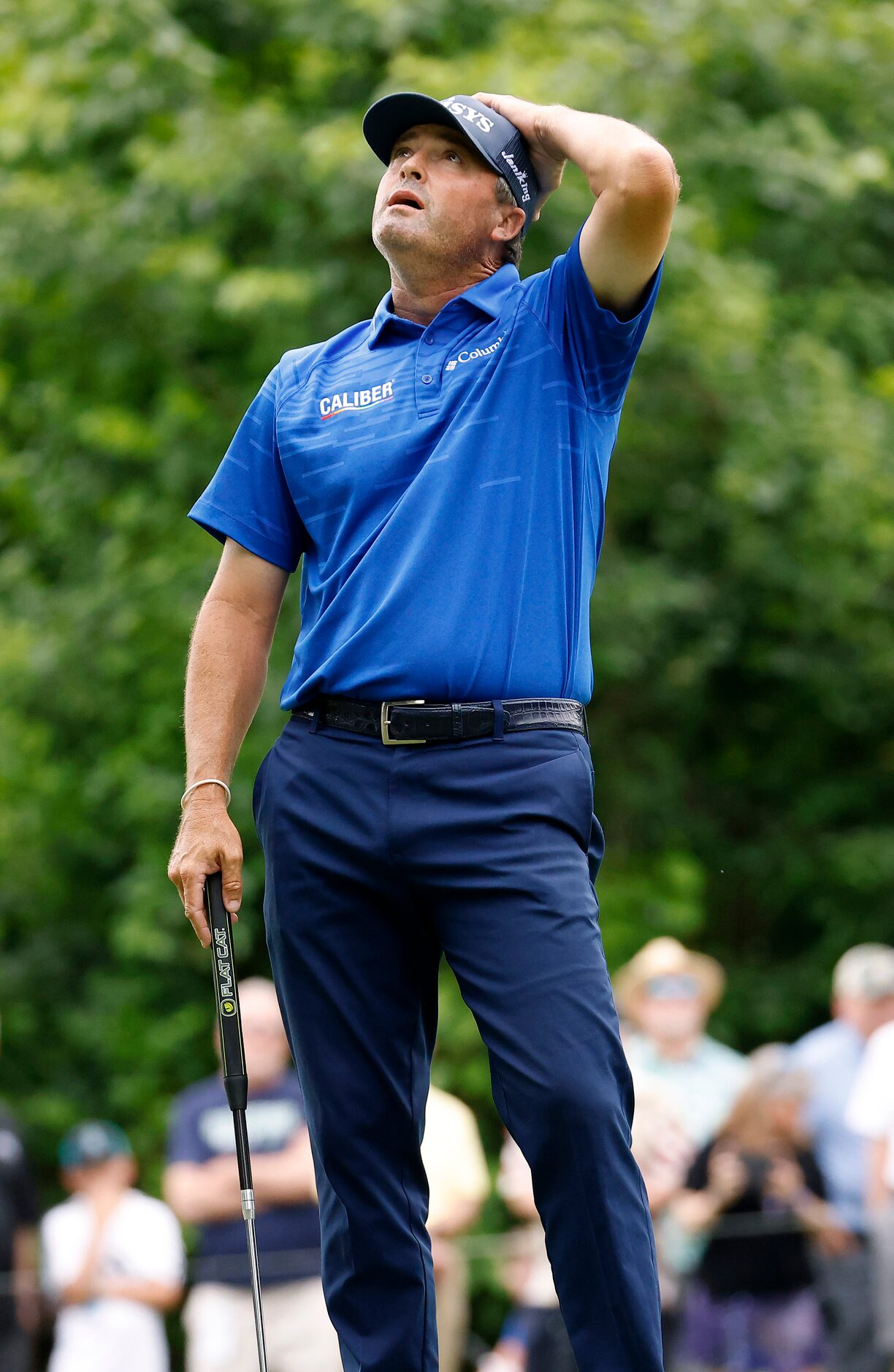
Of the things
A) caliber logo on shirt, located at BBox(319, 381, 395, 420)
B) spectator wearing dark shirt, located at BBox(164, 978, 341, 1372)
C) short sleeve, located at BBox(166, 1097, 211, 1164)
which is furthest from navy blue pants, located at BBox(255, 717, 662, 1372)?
short sleeve, located at BBox(166, 1097, 211, 1164)

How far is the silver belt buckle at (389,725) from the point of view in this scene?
2900 mm

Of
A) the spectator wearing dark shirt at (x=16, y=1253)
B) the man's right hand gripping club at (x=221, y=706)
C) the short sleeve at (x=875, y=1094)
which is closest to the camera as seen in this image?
the man's right hand gripping club at (x=221, y=706)

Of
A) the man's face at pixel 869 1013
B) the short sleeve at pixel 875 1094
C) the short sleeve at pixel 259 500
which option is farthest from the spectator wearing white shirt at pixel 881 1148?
the short sleeve at pixel 259 500

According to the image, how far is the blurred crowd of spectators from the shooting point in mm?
6094

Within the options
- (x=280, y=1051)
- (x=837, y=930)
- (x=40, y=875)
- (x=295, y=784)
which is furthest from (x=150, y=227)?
(x=295, y=784)

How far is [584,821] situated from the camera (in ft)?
9.69

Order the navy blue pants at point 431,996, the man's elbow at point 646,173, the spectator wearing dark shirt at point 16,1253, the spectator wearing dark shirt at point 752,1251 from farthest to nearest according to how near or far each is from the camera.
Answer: the spectator wearing dark shirt at point 16,1253 → the spectator wearing dark shirt at point 752,1251 → the man's elbow at point 646,173 → the navy blue pants at point 431,996

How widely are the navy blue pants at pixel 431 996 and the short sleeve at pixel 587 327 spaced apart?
1.98 ft

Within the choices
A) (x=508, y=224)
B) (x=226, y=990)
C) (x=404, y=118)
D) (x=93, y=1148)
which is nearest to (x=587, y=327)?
(x=508, y=224)

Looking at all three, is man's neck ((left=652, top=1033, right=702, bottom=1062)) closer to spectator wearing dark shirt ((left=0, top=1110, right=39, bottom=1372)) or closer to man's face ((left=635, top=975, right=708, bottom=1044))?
man's face ((left=635, top=975, right=708, bottom=1044))

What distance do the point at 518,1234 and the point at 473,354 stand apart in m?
4.59

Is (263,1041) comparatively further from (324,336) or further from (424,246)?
(324,336)

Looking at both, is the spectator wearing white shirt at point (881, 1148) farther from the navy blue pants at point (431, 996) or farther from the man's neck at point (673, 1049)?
the navy blue pants at point (431, 996)

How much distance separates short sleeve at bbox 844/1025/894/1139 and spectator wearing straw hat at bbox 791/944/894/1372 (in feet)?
0.06
